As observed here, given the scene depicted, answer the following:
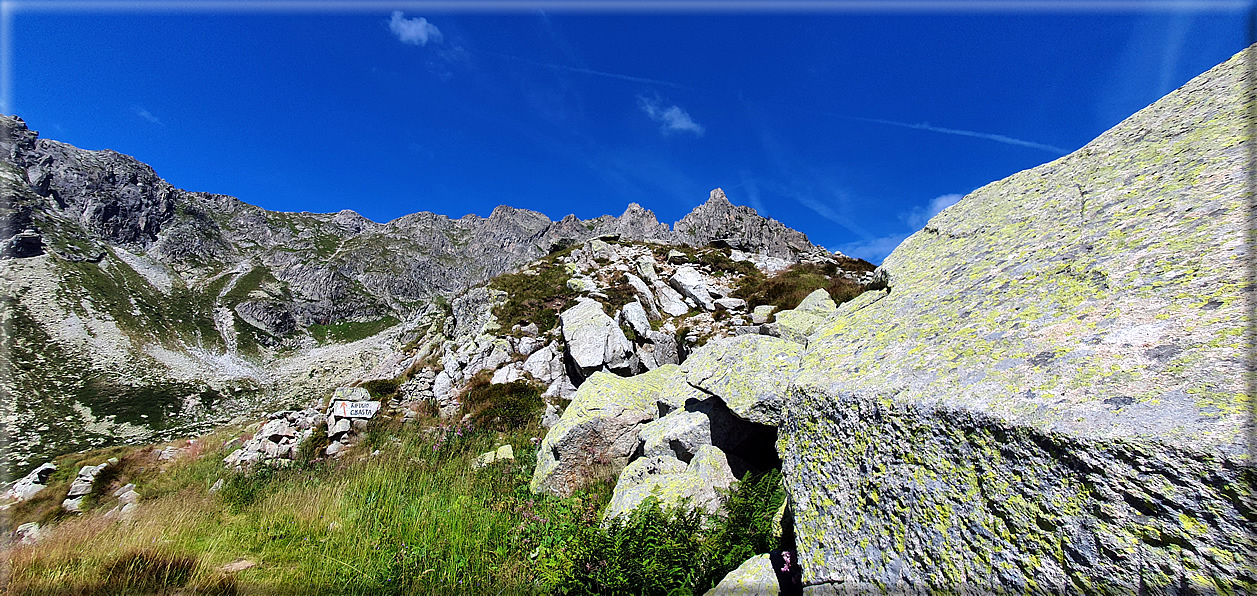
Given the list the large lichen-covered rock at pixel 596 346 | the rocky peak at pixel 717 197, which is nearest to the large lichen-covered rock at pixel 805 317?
the large lichen-covered rock at pixel 596 346

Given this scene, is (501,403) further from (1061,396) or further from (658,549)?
(1061,396)

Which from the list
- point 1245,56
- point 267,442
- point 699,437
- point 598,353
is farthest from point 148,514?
point 1245,56

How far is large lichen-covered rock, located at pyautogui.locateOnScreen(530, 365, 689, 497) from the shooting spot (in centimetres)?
812

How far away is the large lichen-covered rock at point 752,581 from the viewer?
3.58m

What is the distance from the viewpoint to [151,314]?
118812mm

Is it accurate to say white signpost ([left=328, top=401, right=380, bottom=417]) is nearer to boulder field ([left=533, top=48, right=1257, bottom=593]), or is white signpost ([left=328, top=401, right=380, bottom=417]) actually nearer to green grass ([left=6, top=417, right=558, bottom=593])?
green grass ([left=6, top=417, right=558, bottom=593])

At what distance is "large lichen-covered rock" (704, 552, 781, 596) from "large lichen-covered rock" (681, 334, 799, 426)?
2.04 m

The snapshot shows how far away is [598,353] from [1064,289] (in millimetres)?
12331

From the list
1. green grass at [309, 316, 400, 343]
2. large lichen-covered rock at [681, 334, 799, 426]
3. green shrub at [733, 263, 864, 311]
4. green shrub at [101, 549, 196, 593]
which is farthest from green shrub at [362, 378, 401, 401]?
green grass at [309, 316, 400, 343]

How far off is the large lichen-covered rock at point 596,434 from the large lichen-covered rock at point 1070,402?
15.9 feet

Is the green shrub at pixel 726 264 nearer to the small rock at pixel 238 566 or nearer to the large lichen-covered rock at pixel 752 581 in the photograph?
the large lichen-covered rock at pixel 752 581

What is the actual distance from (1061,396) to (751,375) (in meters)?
3.86

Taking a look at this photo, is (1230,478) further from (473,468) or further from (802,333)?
(473,468)

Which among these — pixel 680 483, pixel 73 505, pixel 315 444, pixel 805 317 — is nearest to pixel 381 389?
pixel 315 444
